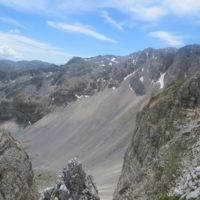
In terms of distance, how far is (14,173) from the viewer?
4138cm

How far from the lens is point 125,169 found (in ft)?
174

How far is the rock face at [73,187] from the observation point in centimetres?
3023

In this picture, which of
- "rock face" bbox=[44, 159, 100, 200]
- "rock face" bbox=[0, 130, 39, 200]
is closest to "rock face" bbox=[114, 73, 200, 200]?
"rock face" bbox=[44, 159, 100, 200]

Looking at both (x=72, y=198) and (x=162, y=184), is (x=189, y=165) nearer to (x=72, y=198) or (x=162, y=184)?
(x=162, y=184)

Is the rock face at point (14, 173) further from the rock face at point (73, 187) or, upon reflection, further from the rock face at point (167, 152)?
the rock face at point (73, 187)

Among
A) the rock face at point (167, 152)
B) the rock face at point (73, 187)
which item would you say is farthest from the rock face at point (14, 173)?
the rock face at point (73, 187)

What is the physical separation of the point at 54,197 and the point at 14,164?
12.9m

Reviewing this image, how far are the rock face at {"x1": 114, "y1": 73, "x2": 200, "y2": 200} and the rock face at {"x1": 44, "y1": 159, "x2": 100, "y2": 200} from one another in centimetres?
416

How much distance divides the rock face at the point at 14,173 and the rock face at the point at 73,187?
33.3 ft

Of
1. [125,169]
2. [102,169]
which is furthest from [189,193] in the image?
[102,169]

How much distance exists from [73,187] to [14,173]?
1173 cm

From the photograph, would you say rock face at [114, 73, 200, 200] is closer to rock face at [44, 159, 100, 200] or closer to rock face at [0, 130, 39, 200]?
rock face at [44, 159, 100, 200]

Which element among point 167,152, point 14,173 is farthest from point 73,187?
point 14,173

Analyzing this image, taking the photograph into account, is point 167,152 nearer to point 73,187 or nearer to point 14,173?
point 73,187
